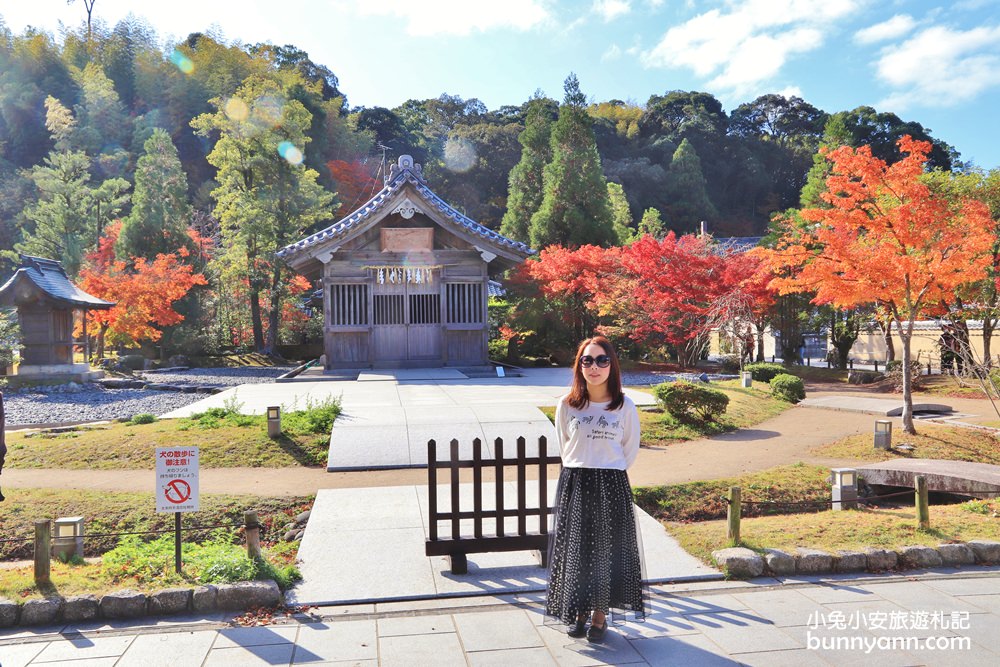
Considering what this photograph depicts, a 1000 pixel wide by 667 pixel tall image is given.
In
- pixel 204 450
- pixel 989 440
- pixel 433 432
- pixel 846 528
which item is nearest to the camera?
pixel 846 528

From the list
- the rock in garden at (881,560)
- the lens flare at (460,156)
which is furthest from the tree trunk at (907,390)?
the lens flare at (460,156)

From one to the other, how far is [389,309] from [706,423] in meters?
10.5

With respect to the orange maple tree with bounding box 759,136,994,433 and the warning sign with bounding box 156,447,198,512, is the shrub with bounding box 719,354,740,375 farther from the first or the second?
the warning sign with bounding box 156,447,198,512

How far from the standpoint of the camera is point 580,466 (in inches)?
162

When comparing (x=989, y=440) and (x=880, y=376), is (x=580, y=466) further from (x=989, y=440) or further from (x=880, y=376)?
(x=880, y=376)

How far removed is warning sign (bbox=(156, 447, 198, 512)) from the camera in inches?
201

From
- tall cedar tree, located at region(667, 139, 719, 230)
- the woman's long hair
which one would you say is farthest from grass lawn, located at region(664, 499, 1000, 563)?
tall cedar tree, located at region(667, 139, 719, 230)

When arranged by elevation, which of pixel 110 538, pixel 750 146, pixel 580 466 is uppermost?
pixel 750 146

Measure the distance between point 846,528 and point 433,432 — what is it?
5.65m

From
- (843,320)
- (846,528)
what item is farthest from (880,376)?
(846,528)

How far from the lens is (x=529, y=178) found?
103 ft

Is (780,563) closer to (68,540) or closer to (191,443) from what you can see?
(68,540)

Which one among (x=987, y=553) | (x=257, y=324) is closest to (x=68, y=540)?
(x=987, y=553)

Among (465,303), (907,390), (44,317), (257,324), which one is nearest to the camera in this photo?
(907,390)
